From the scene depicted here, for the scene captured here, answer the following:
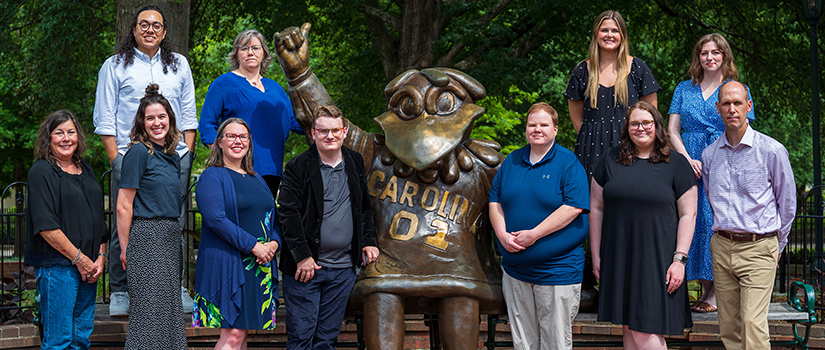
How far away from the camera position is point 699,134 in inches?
189

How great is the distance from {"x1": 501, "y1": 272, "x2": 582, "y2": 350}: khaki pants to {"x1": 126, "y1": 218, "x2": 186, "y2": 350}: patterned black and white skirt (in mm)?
1872

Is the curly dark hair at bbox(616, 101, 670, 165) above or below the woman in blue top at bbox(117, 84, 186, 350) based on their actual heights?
above

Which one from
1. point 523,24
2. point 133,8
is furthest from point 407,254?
point 523,24

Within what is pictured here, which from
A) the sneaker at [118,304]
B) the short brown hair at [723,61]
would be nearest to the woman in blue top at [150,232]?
the sneaker at [118,304]

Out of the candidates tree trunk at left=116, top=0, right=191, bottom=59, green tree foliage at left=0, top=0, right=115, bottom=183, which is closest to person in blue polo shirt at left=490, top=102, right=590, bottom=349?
tree trunk at left=116, top=0, right=191, bottom=59

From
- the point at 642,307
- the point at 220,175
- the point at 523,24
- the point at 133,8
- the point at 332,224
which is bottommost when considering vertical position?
the point at 642,307

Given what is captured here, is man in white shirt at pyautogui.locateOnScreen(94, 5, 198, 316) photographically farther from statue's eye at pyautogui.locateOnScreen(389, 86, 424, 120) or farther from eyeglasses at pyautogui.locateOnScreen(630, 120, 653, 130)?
eyeglasses at pyautogui.locateOnScreen(630, 120, 653, 130)

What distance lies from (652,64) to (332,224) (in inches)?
405

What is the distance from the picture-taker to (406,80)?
15.5ft

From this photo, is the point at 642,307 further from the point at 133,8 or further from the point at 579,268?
the point at 133,8

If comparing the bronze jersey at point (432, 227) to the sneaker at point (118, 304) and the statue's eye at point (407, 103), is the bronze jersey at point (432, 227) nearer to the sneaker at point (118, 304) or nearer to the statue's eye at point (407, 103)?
the statue's eye at point (407, 103)

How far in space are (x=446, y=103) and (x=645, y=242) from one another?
146 cm

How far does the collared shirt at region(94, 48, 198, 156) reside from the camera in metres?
4.60

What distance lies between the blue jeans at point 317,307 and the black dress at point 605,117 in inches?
64.7
